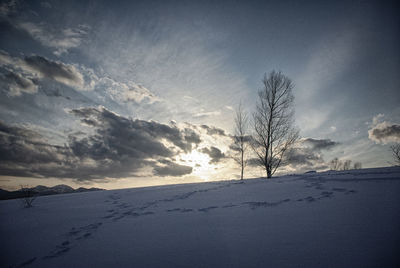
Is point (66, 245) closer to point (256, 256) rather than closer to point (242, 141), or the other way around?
point (256, 256)

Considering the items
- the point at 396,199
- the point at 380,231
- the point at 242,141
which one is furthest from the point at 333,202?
the point at 242,141

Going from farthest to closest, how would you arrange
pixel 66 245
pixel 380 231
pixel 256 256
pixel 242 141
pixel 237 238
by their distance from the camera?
1. pixel 242 141
2. pixel 66 245
3. pixel 237 238
4. pixel 380 231
5. pixel 256 256

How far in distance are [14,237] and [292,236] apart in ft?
15.3

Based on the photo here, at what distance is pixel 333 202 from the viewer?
2.85 metres

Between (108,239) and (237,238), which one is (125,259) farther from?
(237,238)

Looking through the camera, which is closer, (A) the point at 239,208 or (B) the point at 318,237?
(B) the point at 318,237

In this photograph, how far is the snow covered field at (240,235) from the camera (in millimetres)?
1652

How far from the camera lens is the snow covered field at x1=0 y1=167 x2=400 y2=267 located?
165 centimetres

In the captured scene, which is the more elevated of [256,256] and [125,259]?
[256,256]

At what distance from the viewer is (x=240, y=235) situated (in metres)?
2.17

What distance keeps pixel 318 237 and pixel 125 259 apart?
7.35 ft

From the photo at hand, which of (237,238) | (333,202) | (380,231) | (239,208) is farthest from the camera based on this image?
(239,208)

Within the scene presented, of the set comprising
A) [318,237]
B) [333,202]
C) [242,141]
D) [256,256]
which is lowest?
[256,256]

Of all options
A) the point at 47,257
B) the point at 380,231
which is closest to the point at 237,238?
the point at 380,231
